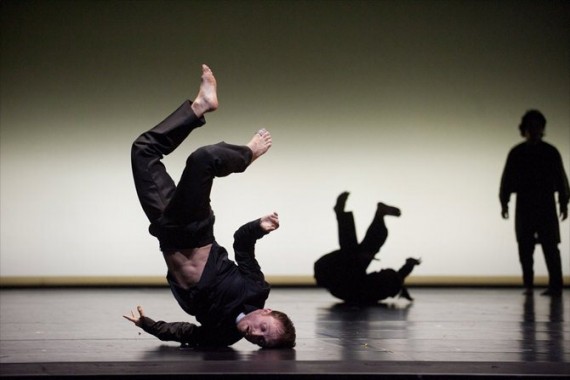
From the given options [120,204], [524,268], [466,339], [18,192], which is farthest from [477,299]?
[18,192]

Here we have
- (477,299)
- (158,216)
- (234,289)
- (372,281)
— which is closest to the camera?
(234,289)

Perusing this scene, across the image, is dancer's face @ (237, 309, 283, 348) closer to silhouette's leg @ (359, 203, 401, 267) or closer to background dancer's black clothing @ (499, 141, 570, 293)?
silhouette's leg @ (359, 203, 401, 267)

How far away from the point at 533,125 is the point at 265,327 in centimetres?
368

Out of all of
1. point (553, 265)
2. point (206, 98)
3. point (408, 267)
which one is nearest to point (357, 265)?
point (408, 267)

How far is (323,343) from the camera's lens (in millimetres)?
3551

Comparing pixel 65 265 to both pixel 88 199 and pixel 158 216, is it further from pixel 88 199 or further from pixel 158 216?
pixel 158 216

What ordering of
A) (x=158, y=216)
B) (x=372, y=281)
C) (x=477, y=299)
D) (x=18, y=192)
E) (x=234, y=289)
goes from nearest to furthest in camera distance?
(x=234, y=289), (x=158, y=216), (x=372, y=281), (x=477, y=299), (x=18, y=192)

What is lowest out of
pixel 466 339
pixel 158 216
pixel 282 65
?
pixel 466 339

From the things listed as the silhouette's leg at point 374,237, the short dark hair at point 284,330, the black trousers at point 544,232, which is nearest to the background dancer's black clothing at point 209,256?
the short dark hair at point 284,330

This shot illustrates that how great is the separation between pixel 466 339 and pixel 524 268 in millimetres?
2902

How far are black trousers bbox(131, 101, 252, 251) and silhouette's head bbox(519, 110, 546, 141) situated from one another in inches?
133

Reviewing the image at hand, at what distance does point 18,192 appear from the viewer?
23.5 feet

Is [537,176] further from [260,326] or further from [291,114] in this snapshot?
[260,326]

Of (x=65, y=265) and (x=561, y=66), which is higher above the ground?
(x=561, y=66)
